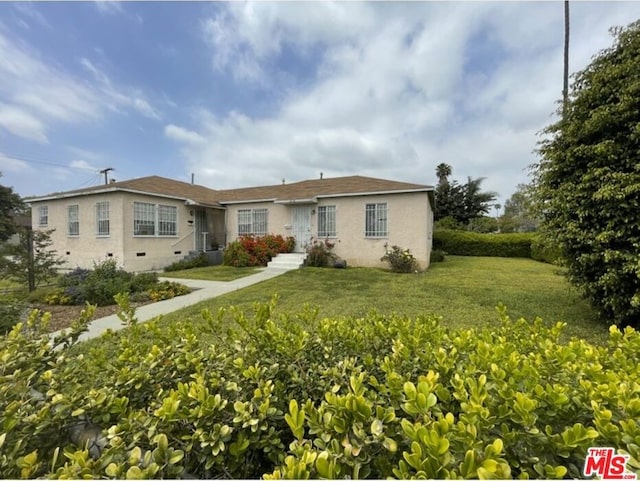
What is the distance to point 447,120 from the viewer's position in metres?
12.5

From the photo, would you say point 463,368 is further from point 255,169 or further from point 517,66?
point 255,169

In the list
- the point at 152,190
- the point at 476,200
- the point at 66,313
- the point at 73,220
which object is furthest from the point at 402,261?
the point at 476,200

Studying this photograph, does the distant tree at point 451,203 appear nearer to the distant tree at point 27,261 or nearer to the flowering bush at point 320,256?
the flowering bush at point 320,256

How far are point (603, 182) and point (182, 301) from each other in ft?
30.9

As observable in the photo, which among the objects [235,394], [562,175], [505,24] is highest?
[505,24]

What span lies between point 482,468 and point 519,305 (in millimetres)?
7507

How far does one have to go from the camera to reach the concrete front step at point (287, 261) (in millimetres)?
13836

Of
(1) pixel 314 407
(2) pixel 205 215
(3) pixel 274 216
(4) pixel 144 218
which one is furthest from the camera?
(2) pixel 205 215

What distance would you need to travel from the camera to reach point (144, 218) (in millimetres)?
13688

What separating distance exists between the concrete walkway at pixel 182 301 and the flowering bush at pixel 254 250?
217 cm

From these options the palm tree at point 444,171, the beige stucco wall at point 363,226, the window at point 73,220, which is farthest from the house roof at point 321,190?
the palm tree at point 444,171

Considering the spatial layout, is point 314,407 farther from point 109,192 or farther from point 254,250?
point 109,192

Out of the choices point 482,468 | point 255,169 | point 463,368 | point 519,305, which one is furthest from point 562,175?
point 255,169

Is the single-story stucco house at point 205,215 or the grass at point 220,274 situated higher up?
the single-story stucco house at point 205,215
